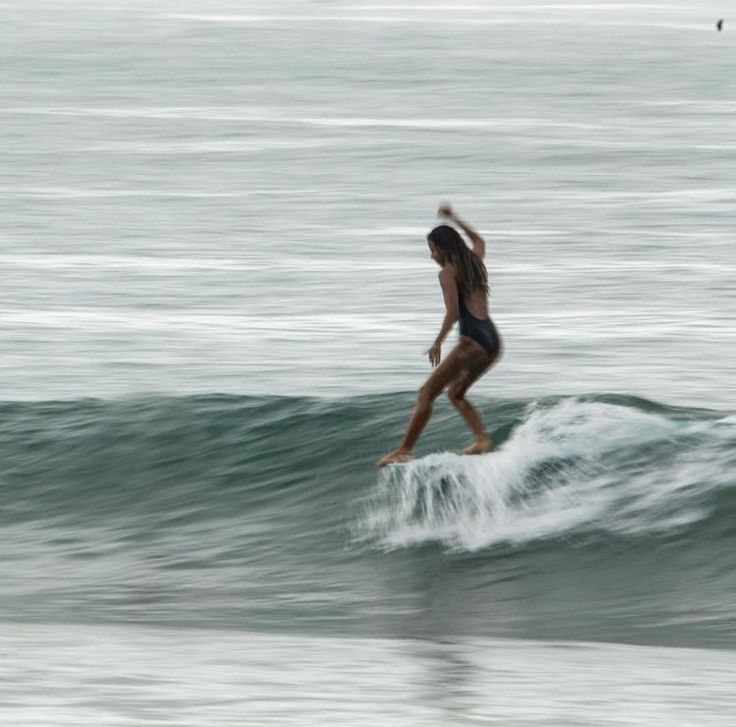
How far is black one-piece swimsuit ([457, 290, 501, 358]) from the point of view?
10805 millimetres

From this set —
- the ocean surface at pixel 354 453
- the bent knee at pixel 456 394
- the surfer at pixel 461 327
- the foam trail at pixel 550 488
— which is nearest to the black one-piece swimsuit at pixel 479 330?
the surfer at pixel 461 327

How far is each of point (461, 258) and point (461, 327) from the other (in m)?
0.56

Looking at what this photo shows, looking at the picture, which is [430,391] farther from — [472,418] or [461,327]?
[461,327]

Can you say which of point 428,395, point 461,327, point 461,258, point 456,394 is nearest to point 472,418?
point 456,394

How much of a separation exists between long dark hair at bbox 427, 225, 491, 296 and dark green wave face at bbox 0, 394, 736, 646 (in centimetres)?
150

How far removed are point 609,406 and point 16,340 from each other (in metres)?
10.4

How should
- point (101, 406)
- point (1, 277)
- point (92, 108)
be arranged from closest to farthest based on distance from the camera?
point (101, 406) → point (1, 277) → point (92, 108)

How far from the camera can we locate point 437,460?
39.3ft

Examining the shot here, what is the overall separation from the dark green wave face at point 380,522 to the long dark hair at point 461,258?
1.50 metres

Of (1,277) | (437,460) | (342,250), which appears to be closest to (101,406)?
(437,460)

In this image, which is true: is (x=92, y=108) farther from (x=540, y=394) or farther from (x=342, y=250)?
(x=540, y=394)

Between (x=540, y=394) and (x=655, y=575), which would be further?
(x=540, y=394)

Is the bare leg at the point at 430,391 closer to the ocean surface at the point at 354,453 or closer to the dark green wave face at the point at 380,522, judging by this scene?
the dark green wave face at the point at 380,522

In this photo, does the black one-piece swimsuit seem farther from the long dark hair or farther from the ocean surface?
the ocean surface
